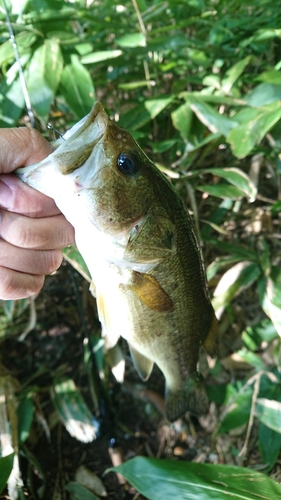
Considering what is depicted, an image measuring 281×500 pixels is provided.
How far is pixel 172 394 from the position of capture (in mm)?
1223

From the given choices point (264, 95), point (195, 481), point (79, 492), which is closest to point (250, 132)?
point (264, 95)

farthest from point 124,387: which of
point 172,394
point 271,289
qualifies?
point 271,289

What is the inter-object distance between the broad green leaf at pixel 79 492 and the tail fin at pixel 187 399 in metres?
0.60

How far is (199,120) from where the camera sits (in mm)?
1456

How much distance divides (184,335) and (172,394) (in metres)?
0.30

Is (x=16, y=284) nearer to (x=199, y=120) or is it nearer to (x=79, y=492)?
(x=199, y=120)

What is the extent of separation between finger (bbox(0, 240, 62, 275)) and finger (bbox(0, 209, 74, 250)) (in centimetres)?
2

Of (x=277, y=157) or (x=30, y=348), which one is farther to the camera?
(x=30, y=348)

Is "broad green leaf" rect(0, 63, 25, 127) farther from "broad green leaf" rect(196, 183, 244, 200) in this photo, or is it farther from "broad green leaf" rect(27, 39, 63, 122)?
"broad green leaf" rect(196, 183, 244, 200)

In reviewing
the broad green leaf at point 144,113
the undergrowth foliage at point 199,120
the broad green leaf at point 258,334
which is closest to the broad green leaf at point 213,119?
the undergrowth foliage at point 199,120

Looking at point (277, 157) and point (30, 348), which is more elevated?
point (277, 157)

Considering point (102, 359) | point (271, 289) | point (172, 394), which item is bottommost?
point (102, 359)

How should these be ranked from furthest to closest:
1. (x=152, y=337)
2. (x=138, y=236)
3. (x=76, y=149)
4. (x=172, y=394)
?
(x=172, y=394) < (x=152, y=337) < (x=138, y=236) < (x=76, y=149)

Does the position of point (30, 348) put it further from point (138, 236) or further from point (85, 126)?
point (85, 126)
